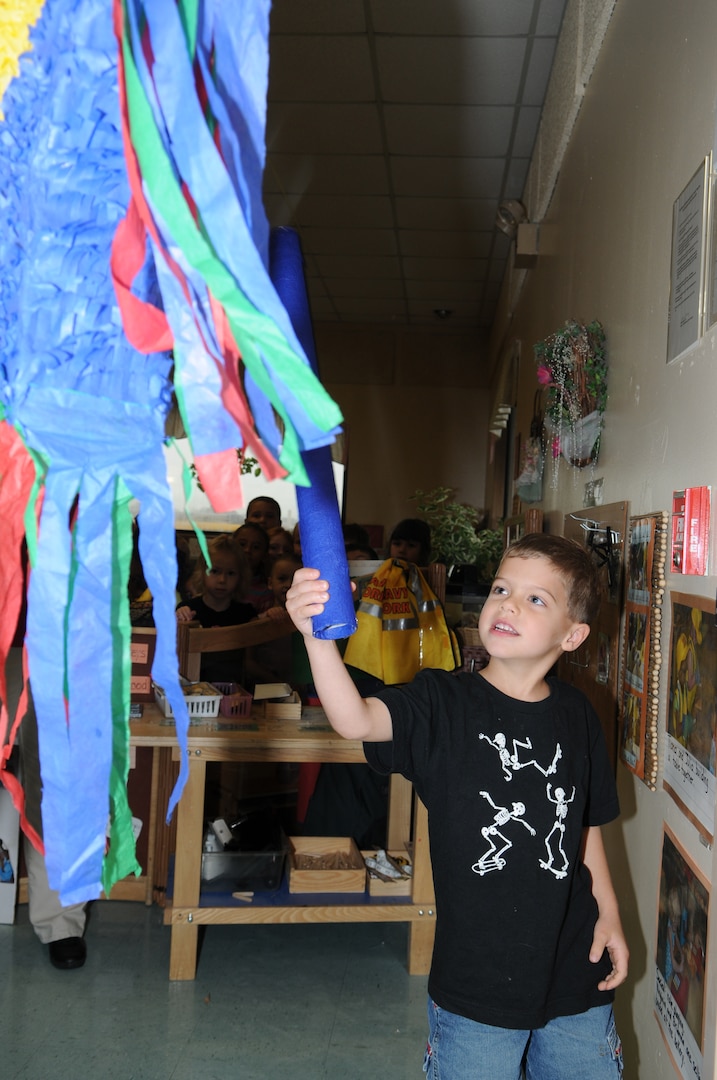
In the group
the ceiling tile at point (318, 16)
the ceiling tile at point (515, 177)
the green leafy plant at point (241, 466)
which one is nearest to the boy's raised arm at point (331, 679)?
the green leafy plant at point (241, 466)

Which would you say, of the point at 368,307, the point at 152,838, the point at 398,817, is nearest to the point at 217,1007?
the point at 152,838

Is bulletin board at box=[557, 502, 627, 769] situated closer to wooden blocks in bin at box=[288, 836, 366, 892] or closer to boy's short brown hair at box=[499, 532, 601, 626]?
boy's short brown hair at box=[499, 532, 601, 626]

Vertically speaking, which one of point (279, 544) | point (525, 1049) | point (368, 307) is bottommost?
point (525, 1049)

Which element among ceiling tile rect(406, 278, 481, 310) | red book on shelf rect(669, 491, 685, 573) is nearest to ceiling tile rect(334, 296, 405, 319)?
ceiling tile rect(406, 278, 481, 310)

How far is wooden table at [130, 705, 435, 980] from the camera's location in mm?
2375

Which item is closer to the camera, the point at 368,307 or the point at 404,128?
the point at 404,128

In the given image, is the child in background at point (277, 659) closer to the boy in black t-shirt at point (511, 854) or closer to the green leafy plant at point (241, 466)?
the green leafy plant at point (241, 466)

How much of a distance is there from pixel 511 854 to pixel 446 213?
432cm

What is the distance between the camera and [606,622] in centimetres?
196

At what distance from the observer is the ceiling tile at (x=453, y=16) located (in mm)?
3125

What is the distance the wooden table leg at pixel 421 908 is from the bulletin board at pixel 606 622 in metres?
0.66

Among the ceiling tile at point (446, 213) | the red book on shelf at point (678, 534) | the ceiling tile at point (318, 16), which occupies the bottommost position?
the red book on shelf at point (678, 534)

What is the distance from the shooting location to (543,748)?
4.28 ft

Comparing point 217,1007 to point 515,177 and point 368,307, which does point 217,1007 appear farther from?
point 368,307
